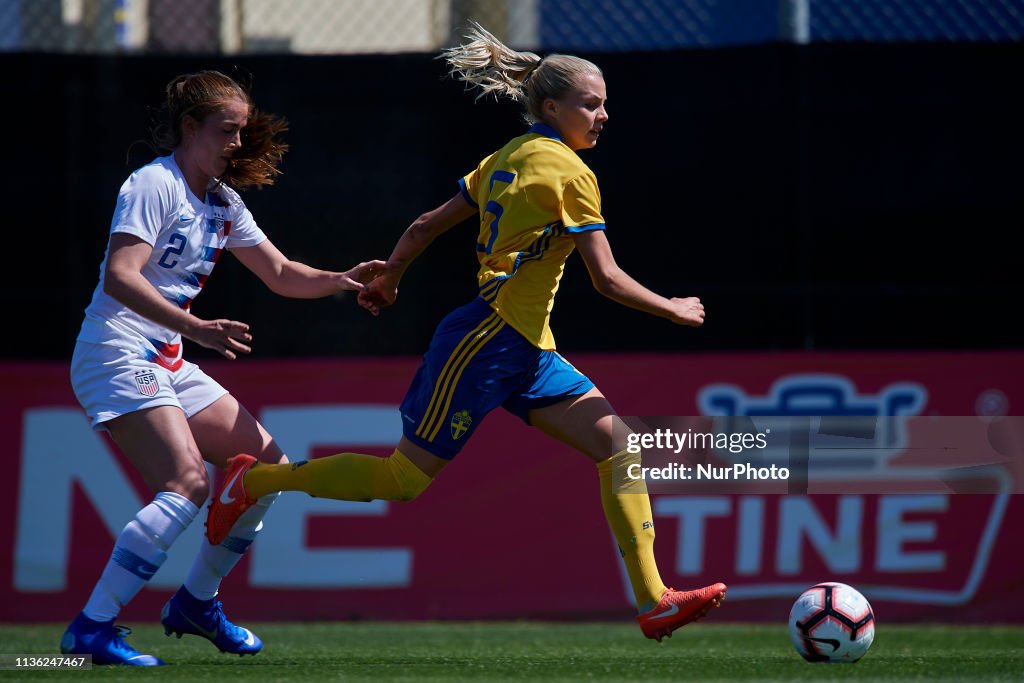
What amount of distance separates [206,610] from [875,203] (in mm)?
4086

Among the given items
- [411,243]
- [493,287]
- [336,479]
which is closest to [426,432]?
[336,479]

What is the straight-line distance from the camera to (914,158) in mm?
7086

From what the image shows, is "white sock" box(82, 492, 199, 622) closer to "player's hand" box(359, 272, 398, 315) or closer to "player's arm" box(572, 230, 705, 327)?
"player's hand" box(359, 272, 398, 315)

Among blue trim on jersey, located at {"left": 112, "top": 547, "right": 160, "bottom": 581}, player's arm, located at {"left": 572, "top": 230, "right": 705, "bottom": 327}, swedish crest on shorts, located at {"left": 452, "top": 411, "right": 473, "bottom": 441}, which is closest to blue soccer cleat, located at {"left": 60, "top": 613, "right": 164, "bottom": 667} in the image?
blue trim on jersey, located at {"left": 112, "top": 547, "right": 160, "bottom": 581}

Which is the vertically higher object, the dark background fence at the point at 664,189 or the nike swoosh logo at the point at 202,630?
the dark background fence at the point at 664,189

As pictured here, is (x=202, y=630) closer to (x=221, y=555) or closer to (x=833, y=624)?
(x=221, y=555)

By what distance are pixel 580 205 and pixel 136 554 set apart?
1.82 m

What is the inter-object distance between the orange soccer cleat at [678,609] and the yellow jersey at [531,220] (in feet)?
3.01

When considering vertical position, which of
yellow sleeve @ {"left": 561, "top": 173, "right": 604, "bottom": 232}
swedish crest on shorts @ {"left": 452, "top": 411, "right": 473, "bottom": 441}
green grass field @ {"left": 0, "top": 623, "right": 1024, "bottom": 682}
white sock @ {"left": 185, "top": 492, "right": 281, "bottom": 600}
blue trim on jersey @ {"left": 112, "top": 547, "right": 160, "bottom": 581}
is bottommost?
green grass field @ {"left": 0, "top": 623, "right": 1024, "bottom": 682}

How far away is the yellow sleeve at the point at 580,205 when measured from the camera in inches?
172

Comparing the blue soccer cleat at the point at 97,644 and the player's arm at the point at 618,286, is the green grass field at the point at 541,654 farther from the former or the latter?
the player's arm at the point at 618,286

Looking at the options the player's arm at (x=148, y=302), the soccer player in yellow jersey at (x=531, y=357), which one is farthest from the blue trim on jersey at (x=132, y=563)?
the player's arm at (x=148, y=302)

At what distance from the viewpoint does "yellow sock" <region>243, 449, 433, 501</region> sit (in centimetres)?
456

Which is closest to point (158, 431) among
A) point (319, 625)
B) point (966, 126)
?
point (319, 625)
